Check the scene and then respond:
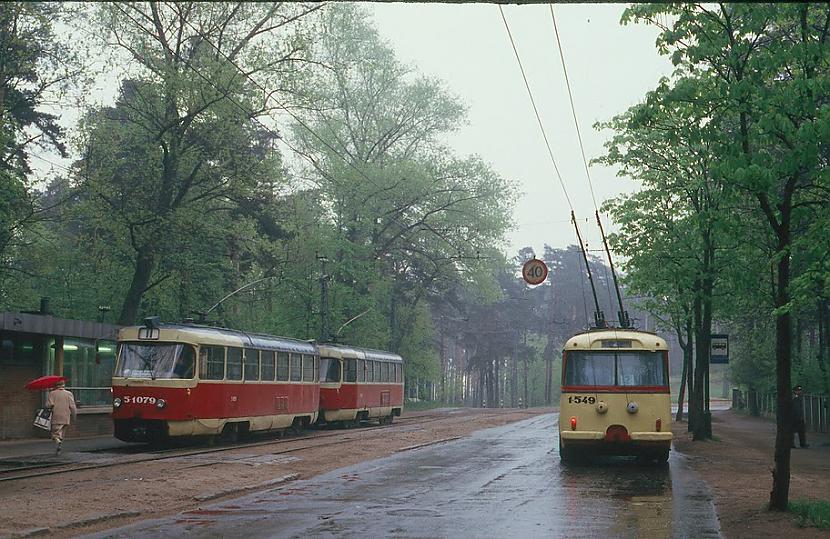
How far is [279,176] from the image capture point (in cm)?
3938

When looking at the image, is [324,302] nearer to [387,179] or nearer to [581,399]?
[387,179]

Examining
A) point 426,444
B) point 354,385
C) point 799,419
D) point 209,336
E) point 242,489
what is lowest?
point 426,444

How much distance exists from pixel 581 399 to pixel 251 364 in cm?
1158

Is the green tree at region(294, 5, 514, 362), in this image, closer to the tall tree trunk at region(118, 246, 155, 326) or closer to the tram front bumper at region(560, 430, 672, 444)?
the tall tree trunk at region(118, 246, 155, 326)

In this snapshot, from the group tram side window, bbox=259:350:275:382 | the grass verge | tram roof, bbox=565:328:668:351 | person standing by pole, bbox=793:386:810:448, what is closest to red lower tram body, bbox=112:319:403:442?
tram side window, bbox=259:350:275:382

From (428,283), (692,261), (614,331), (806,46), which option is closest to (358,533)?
(806,46)

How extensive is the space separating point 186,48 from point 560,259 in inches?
3785

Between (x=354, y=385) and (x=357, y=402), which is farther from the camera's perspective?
(x=357, y=402)

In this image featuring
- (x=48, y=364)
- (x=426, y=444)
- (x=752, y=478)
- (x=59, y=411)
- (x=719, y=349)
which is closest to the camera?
(x=752, y=478)

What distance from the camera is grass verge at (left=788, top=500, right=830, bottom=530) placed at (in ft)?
41.7

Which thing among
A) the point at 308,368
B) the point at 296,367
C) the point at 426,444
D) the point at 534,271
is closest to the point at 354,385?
the point at 308,368

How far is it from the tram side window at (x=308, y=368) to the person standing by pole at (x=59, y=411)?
38.7ft

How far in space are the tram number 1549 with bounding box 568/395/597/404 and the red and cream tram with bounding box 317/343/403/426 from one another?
17.9 meters

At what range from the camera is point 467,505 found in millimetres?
14852
